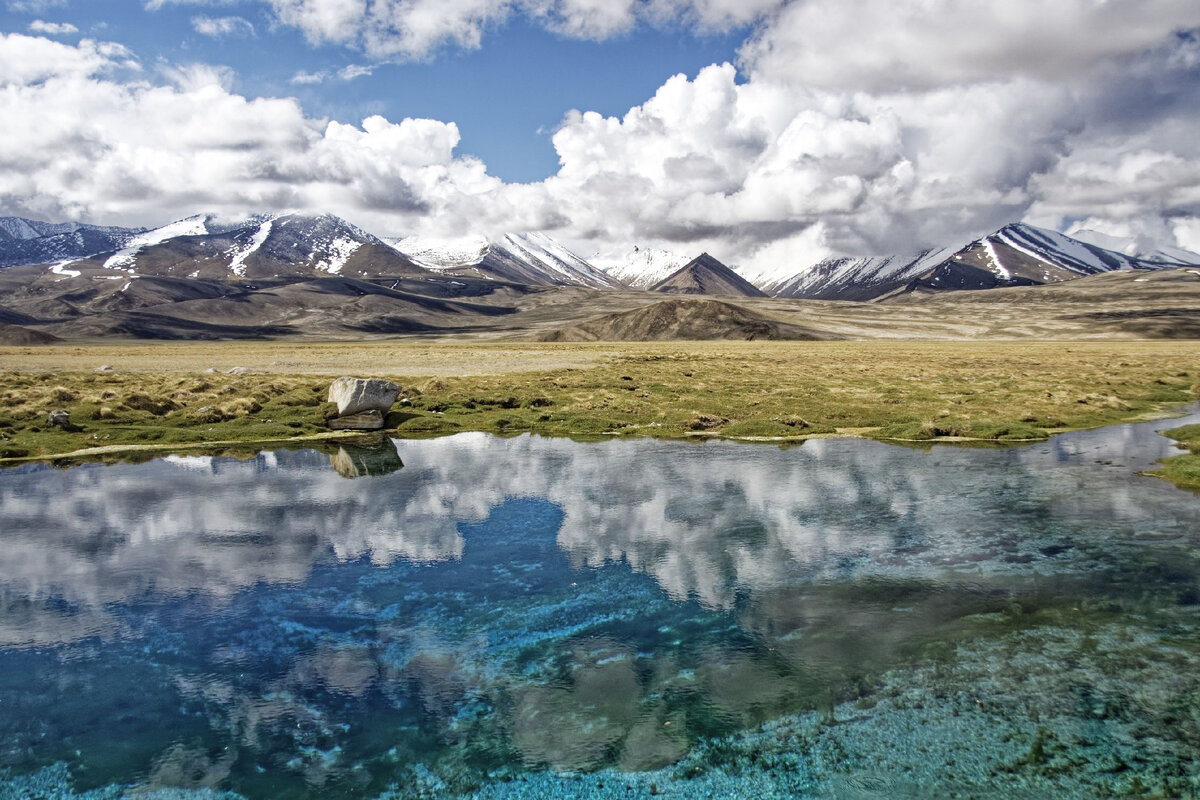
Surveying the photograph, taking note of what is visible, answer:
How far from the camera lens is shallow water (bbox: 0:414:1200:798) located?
11625 mm

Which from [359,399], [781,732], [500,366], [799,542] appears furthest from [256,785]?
[500,366]

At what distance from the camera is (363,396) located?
43938mm

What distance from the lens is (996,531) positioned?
22.5m

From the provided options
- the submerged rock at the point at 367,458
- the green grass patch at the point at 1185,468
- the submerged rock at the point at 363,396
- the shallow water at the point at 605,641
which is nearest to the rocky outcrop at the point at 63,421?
the shallow water at the point at 605,641

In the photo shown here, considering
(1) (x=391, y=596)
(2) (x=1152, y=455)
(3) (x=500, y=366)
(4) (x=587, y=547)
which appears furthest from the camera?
(3) (x=500, y=366)

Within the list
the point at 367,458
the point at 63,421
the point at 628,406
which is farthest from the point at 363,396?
the point at 628,406

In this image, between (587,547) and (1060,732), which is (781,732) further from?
(587,547)

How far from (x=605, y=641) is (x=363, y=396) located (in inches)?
1254

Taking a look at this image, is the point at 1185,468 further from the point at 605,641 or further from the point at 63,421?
the point at 63,421

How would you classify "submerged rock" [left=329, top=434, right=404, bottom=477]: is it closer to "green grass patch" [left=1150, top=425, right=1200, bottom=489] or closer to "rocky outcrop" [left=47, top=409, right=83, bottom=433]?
"rocky outcrop" [left=47, top=409, right=83, bottom=433]

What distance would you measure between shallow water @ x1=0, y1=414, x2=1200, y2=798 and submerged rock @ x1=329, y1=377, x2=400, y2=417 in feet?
52.0

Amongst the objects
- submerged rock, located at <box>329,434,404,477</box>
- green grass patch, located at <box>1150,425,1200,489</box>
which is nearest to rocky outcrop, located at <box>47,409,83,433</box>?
submerged rock, located at <box>329,434,404,477</box>

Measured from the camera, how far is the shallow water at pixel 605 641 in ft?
38.1

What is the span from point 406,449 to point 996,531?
26.6 m
